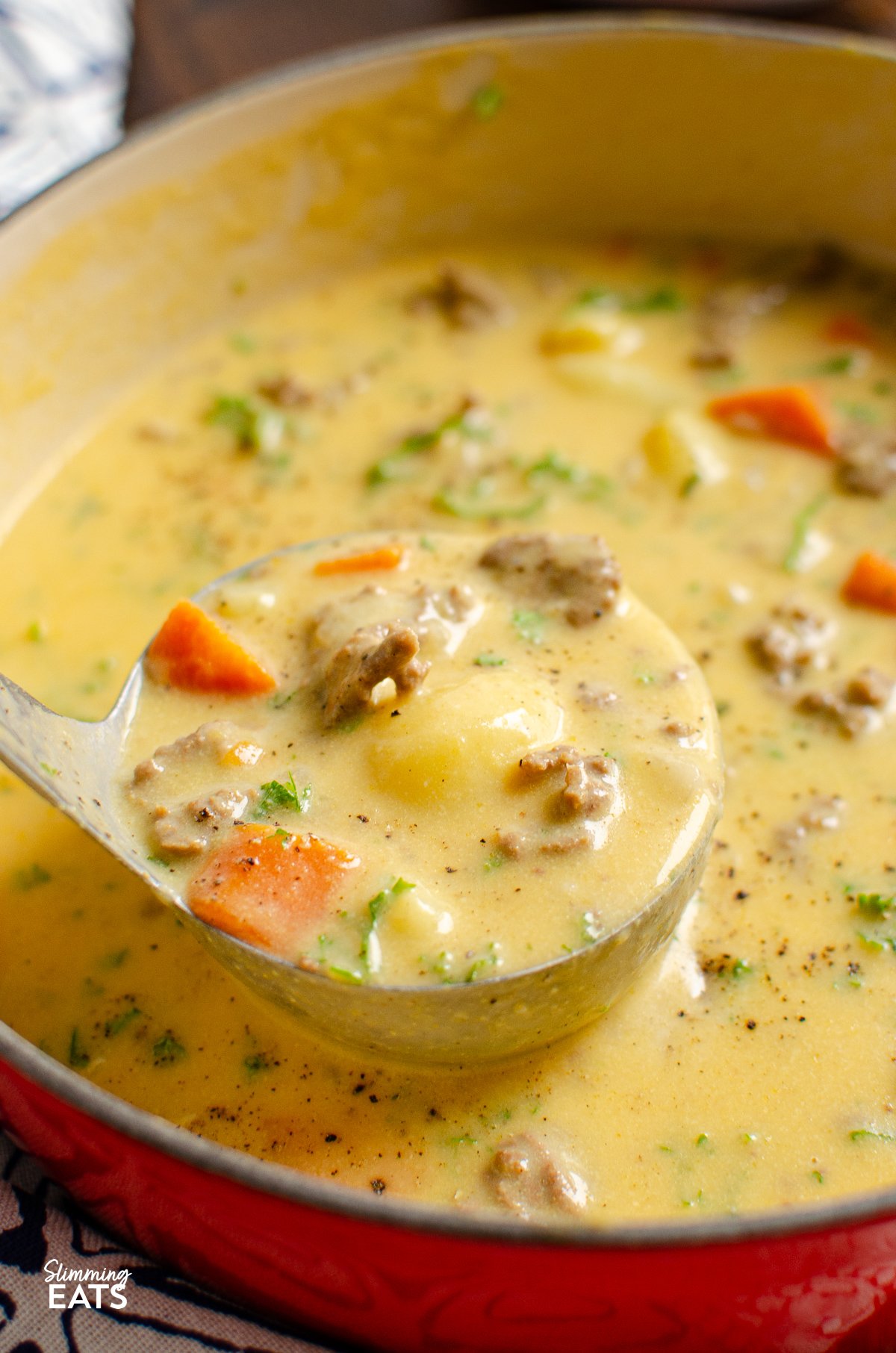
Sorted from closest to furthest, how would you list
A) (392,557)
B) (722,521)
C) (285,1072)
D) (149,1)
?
(285,1072) → (392,557) → (722,521) → (149,1)

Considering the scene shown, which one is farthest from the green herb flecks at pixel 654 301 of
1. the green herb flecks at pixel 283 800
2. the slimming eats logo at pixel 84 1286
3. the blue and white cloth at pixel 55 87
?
the slimming eats logo at pixel 84 1286

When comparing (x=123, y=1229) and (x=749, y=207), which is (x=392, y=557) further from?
(x=749, y=207)

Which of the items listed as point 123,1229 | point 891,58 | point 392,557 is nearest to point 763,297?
point 891,58

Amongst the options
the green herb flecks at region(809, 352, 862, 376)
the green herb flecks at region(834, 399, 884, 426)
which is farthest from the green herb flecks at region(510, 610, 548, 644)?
the green herb flecks at region(809, 352, 862, 376)

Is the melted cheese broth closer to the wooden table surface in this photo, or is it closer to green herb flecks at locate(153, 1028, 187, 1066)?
green herb flecks at locate(153, 1028, 187, 1066)

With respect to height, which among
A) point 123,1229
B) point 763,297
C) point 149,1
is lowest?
point 763,297

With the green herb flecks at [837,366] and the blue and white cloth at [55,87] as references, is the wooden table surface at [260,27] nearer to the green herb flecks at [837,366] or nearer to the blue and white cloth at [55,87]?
the blue and white cloth at [55,87]

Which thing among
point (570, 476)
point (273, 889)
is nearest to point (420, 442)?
point (570, 476)

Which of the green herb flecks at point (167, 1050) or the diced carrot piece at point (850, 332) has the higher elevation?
the green herb flecks at point (167, 1050)
